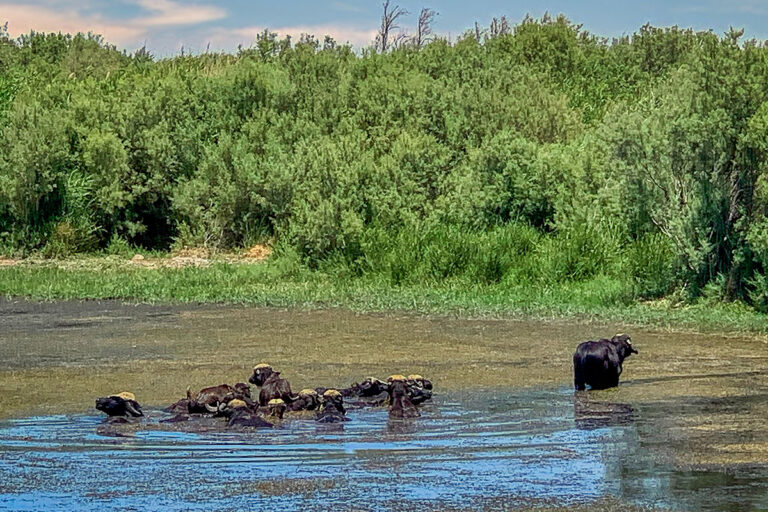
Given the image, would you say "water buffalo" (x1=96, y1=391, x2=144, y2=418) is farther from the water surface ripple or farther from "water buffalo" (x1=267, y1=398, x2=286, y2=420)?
"water buffalo" (x1=267, y1=398, x2=286, y2=420)

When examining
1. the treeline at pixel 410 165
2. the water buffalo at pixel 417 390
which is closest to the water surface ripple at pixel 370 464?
the water buffalo at pixel 417 390

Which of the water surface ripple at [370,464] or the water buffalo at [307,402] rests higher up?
the water buffalo at [307,402]

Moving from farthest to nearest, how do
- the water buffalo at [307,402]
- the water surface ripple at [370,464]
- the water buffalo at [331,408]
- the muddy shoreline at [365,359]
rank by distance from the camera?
the muddy shoreline at [365,359] < the water buffalo at [307,402] < the water buffalo at [331,408] < the water surface ripple at [370,464]

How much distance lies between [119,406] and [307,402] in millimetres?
1547

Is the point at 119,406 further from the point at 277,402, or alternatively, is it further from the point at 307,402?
the point at 307,402

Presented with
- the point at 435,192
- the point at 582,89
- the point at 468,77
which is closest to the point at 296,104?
the point at 468,77

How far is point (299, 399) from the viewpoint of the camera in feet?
35.9

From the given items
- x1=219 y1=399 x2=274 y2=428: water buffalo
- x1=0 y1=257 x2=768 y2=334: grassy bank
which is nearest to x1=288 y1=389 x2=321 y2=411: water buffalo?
x1=219 y1=399 x2=274 y2=428: water buffalo

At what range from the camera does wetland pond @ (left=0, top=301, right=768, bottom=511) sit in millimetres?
7898

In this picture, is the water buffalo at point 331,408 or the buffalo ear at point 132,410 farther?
the water buffalo at point 331,408

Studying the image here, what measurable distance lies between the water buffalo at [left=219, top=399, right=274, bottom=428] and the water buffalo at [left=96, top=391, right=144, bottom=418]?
2.51 feet

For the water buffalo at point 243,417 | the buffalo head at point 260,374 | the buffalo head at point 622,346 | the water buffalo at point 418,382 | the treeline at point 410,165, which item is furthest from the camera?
the treeline at point 410,165

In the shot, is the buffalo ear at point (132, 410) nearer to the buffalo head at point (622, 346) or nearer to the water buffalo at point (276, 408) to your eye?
the water buffalo at point (276, 408)

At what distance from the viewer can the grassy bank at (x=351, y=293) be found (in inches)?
690
